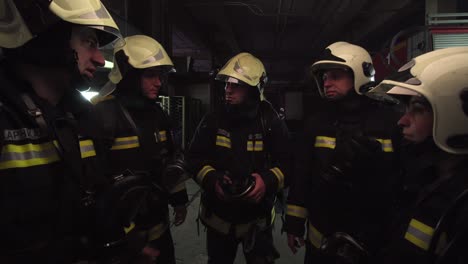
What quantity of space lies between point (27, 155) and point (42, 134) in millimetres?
100

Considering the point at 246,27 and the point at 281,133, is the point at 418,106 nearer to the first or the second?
the point at 281,133

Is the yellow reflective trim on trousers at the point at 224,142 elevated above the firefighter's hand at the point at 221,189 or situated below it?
above

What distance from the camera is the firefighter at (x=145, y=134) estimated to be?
195 centimetres

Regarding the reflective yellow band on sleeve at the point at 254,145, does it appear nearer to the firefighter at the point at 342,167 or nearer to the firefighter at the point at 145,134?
the firefighter at the point at 342,167

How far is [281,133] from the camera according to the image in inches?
90.8

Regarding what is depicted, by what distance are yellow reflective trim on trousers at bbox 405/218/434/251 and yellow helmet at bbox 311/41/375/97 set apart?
104 cm

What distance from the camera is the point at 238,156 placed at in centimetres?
224

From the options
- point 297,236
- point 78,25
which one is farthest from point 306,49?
point 78,25

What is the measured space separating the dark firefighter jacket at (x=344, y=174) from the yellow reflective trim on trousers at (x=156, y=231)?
0.98m

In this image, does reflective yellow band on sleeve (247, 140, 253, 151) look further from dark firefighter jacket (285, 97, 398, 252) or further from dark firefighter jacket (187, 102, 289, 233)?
dark firefighter jacket (285, 97, 398, 252)

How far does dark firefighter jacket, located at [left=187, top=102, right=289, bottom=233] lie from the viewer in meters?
2.17

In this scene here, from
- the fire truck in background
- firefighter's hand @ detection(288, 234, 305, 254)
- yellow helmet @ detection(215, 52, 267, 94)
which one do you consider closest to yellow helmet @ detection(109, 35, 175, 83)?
yellow helmet @ detection(215, 52, 267, 94)

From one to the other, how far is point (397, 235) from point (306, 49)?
8.63 metres

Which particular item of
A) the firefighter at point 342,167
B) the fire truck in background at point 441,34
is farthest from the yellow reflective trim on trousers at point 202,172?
the fire truck in background at point 441,34
